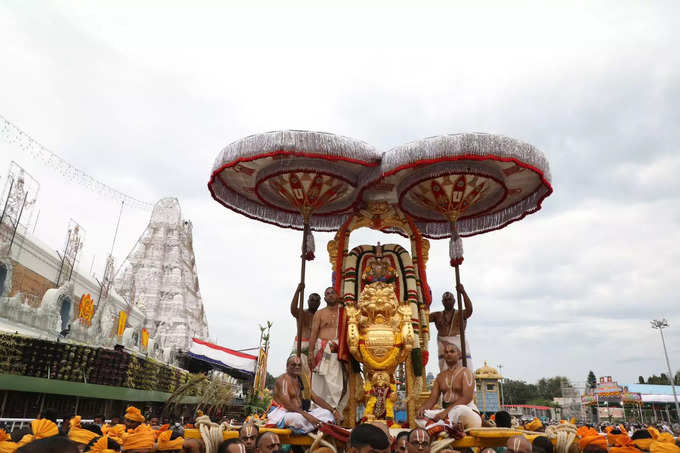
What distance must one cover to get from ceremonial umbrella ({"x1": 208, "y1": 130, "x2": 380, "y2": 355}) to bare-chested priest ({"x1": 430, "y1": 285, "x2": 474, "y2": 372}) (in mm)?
2805

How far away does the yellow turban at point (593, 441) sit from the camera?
437 cm

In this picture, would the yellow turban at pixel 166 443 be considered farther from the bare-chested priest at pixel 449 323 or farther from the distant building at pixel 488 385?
the distant building at pixel 488 385

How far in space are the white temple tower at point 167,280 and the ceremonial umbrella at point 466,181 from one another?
29.6 m

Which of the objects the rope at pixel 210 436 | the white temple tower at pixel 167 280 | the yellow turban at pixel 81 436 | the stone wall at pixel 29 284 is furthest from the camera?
the white temple tower at pixel 167 280

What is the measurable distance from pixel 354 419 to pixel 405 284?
8.83ft

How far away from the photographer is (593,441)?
4434 millimetres

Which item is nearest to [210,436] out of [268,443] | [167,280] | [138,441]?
[138,441]

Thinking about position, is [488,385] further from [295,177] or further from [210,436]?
[210,436]

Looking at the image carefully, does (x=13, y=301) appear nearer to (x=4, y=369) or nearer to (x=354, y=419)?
(x=4, y=369)

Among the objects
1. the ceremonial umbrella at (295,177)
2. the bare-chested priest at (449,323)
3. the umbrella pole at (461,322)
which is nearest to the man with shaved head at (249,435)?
the ceremonial umbrella at (295,177)

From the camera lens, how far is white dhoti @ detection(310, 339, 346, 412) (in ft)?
26.2

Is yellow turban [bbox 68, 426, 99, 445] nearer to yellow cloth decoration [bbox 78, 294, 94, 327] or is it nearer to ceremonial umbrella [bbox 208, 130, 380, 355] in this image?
ceremonial umbrella [bbox 208, 130, 380, 355]

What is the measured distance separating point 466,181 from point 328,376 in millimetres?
4517

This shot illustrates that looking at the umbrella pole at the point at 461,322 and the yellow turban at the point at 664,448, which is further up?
the umbrella pole at the point at 461,322
